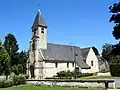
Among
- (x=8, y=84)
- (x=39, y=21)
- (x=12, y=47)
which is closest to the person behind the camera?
(x=8, y=84)

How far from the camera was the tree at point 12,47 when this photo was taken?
79.1 m

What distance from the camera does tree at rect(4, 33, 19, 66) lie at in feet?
259

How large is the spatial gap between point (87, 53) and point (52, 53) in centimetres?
1236

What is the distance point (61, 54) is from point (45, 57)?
5690 millimetres

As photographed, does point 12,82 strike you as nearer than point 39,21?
Yes

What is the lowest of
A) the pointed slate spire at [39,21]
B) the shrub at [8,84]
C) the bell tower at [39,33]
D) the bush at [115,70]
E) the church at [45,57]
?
the shrub at [8,84]

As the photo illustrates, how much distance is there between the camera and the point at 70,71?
58.8m

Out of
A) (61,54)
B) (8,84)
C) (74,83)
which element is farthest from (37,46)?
(74,83)

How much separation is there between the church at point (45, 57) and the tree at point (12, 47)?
22443 millimetres

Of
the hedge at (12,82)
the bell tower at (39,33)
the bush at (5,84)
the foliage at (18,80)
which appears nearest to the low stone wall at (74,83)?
the foliage at (18,80)

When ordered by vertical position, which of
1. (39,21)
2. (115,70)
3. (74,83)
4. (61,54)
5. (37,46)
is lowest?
(74,83)

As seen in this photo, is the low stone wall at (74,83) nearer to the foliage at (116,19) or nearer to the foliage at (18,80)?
the foliage at (18,80)

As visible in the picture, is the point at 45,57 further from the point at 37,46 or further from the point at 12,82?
the point at 12,82

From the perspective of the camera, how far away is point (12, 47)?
81125 millimetres
